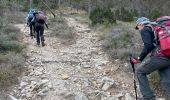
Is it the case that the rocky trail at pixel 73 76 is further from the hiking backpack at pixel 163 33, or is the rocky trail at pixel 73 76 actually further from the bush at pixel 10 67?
the hiking backpack at pixel 163 33

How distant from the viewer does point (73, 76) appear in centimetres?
873

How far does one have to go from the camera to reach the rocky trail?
7.63 metres

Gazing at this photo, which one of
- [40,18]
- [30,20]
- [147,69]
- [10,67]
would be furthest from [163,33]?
[30,20]

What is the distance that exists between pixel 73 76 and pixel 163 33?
134 inches

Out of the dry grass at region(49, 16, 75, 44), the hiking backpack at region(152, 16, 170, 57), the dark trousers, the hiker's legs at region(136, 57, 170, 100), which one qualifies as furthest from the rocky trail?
the hiking backpack at region(152, 16, 170, 57)

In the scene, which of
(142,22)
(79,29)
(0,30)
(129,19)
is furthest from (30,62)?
(129,19)

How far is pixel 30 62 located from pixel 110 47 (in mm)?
2706

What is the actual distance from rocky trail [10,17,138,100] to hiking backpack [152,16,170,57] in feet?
6.30

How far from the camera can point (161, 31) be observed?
5.95 meters

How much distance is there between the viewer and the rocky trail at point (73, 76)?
7.63 meters

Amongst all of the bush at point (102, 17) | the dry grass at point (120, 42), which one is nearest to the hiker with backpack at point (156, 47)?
the dry grass at point (120, 42)

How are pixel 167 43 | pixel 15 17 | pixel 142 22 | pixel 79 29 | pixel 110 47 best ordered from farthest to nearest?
pixel 15 17 < pixel 79 29 < pixel 110 47 < pixel 142 22 < pixel 167 43

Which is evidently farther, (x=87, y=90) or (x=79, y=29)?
(x=79, y=29)

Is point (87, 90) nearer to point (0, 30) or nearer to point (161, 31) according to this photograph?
point (161, 31)
